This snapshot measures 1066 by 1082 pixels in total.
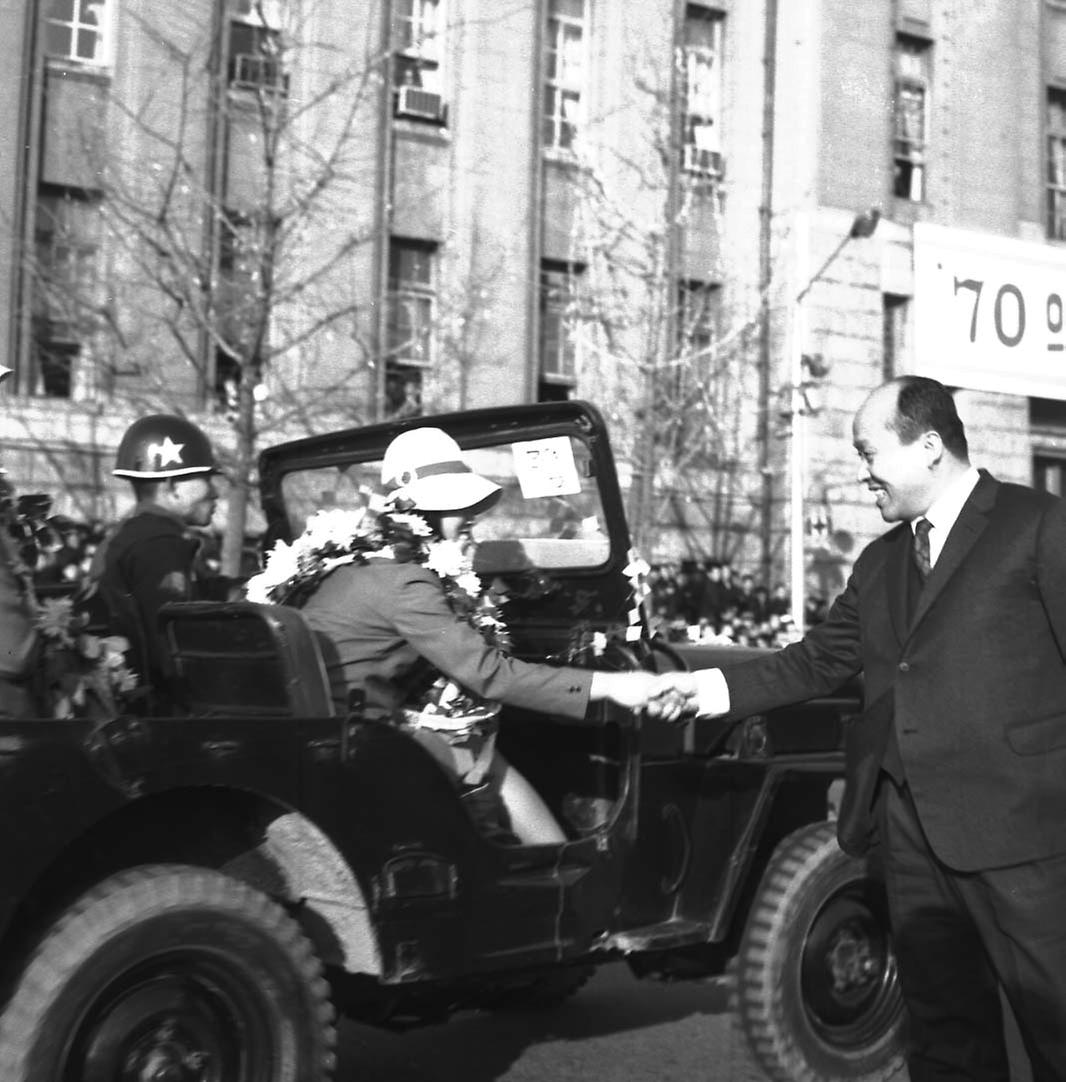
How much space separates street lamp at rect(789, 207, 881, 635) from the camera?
18375mm

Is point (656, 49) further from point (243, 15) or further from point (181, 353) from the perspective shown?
point (181, 353)

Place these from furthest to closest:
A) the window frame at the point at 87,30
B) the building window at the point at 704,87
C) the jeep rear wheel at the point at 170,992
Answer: the building window at the point at 704,87 < the window frame at the point at 87,30 < the jeep rear wheel at the point at 170,992

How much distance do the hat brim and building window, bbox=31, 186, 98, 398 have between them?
42.6ft

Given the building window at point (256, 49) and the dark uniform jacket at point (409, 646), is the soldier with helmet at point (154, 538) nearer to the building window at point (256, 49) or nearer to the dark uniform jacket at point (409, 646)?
the dark uniform jacket at point (409, 646)

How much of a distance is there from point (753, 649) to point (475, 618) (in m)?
1.79

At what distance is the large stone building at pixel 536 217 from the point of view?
1736cm

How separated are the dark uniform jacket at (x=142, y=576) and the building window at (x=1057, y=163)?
76.6ft

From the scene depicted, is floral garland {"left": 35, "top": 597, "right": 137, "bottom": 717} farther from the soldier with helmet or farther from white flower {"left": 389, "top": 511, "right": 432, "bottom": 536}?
white flower {"left": 389, "top": 511, "right": 432, "bottom": 536}

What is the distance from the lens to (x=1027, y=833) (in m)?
3.72

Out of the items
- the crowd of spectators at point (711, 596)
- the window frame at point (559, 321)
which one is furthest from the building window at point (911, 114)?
the crowd of spectators at point (711, 596)

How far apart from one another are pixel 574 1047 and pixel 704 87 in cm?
1923

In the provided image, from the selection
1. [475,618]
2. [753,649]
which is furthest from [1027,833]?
[753,649]

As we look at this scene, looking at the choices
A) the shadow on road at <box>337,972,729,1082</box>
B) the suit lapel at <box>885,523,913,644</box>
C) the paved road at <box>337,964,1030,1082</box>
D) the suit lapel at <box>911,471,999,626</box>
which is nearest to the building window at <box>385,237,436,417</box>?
the shadow on road at <box>337,972,729,1082</box>

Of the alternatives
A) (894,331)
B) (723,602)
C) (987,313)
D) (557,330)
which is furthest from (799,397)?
(987,313)
